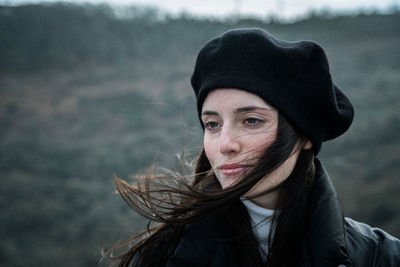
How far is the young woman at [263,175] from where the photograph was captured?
1349 mm

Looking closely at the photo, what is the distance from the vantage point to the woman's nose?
136 centimetres

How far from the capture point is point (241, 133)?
138cm

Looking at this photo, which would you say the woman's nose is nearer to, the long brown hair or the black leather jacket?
the long brown hair

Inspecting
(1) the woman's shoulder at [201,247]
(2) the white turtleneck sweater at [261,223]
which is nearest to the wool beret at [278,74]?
(2) the white turtleneck sweater at [261,223]

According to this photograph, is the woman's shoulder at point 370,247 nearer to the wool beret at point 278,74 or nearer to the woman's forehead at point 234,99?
the wool beret at point 278,74

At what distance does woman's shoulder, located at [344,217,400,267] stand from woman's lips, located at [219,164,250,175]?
0.64 m

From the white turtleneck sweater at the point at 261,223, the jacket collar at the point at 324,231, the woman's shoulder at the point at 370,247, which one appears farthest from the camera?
the white turtleneck sweater at the point at 261,223

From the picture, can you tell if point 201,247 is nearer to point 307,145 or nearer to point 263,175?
point 263,175

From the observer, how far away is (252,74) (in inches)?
52.7

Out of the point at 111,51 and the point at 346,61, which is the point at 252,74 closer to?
the point at 346,61

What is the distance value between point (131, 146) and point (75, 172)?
215 cm

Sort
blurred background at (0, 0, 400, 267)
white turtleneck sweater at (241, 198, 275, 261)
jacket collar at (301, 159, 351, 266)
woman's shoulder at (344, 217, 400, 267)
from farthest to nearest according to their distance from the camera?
1. blurred background at (0, 0, 400, 267)
2. white turtleneck sweater at (241, 198, 275, 261)
3. woman's shoulder at (344, 217, 400, 267)
4. jacket collar at (301, 159, 351, 266)

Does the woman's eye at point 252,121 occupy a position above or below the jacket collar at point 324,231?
above

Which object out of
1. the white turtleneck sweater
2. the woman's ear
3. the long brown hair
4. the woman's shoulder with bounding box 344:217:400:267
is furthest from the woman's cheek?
the woman's shoulder with bounding box 344:217:400:267
